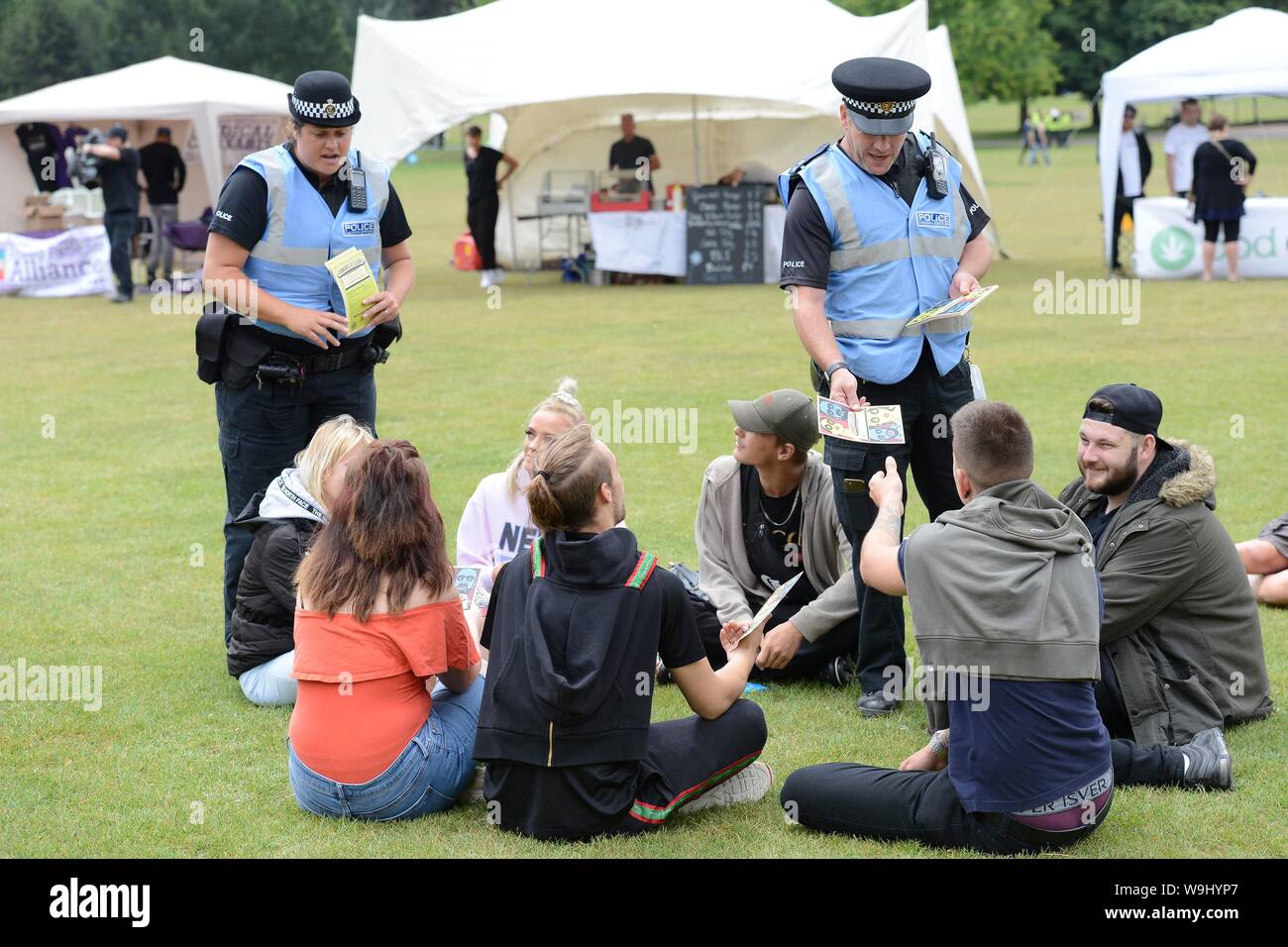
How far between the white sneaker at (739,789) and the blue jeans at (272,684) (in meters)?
1.70

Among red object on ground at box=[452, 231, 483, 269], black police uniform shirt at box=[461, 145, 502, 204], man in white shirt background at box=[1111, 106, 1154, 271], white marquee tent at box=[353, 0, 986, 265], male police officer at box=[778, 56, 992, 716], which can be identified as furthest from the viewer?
red object on ground at box=[452, 231, 483, 269]

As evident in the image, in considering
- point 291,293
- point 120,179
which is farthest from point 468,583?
point 120,179

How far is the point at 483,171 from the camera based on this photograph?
20.0m

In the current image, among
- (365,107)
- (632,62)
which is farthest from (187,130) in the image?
(632,62)

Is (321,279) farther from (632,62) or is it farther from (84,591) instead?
(632,62)

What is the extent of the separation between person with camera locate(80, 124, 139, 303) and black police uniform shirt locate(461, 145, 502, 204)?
4.39 m

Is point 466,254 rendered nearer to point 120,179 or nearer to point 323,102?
point 120,179

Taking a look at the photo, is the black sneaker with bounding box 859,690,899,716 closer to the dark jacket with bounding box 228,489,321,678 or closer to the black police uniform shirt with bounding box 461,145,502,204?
the dark jacket with bounding box 228,489,321,678

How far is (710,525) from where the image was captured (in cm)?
588

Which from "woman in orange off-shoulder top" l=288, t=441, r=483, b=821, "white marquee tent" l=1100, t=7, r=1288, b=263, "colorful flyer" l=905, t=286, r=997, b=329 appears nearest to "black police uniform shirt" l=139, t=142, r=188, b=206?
"white marquee tent" l=1100, t=7, r=1288, b=263

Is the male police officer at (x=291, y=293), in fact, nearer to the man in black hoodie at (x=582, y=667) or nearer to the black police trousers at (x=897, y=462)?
the man in black hoodie at (x=582, y=667)

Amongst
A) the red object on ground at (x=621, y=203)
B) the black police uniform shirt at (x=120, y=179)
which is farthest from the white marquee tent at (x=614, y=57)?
the black police uniform shirt at (x=120, y=179)

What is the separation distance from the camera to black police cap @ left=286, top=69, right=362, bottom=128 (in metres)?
5.30

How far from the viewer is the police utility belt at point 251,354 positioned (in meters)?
5.53
